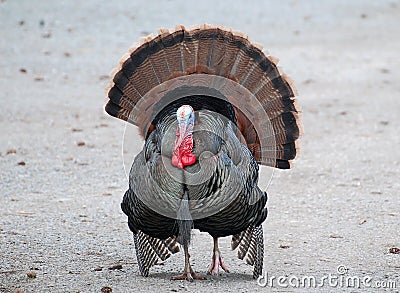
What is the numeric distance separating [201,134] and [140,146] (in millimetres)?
2172

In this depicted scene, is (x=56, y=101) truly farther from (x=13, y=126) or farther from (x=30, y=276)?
(x=30, y=276)

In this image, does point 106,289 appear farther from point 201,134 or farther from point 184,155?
point 201,134

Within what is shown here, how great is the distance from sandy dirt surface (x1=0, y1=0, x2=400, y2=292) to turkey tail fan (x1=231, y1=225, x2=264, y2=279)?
0.10 meters

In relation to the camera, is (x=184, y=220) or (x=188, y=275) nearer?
(x=184, y=220)

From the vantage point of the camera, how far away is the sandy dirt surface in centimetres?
525

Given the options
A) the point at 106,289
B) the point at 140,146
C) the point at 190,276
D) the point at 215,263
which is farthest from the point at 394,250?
the point at 140,146

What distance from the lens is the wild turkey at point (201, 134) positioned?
449 cm

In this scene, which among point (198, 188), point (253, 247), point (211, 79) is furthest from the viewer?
point (211, 79)

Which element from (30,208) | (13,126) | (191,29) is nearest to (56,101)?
(13,126)

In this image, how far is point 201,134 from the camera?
15.1 ft

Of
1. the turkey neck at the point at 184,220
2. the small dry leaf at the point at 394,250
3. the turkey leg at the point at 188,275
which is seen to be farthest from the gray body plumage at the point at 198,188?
the small dry leaf at the point at 394,250

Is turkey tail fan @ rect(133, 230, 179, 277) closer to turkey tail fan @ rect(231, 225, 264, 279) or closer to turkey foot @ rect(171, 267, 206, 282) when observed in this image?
turkey foot @ rect(171, 267, 206, 282)

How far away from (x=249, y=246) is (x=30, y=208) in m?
2.34

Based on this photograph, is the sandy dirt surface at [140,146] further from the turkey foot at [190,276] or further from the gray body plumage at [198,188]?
the gray body plumage at [198,188]
